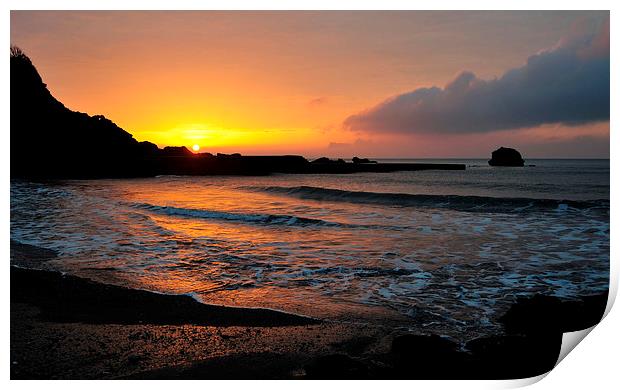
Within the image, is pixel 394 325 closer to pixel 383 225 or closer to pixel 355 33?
pixel 355 33

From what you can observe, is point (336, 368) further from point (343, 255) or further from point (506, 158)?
point (506, 158)

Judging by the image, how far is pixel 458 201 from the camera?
18281mm

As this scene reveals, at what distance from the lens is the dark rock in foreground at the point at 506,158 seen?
163 ft

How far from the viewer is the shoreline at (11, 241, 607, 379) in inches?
147

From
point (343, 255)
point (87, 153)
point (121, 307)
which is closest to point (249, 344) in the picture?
point (121, 307)

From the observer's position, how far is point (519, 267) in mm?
7066

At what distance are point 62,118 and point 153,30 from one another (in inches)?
1190

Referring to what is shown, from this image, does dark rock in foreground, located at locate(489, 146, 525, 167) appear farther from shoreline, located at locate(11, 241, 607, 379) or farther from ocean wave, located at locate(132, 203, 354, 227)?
shoreline, located at locate(11, 241, 607, 379)

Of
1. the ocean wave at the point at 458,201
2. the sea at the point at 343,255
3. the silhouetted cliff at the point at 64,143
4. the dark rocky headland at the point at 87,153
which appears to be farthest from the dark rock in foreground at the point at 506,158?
the sea at the point at 343,255

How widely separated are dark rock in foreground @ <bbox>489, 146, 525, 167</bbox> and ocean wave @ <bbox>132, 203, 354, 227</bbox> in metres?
42.5

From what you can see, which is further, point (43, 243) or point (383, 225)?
point (383, 225)

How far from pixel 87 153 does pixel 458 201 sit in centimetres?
3020

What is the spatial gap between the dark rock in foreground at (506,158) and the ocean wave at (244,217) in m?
42.5
